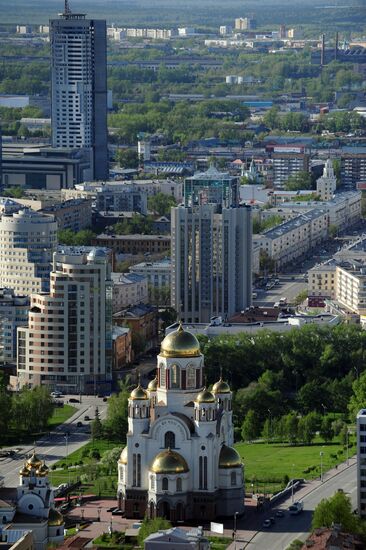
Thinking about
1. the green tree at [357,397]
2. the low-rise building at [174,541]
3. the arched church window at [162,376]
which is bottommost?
the green tree at [357,397]

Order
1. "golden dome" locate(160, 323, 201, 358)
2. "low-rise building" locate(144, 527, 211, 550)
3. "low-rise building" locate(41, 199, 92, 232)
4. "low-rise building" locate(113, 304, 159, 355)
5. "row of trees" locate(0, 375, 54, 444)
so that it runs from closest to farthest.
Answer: "low-rise building" locate(144, 527, 211, 550) → "golden dome" locate(160, 323, 201, 358) → "row of trees" locate(0, 375, 54, 444) → "low-rise building" locate(113, 304, 159, 355) → "low-rise building" locate(41, 199, 92, 232)

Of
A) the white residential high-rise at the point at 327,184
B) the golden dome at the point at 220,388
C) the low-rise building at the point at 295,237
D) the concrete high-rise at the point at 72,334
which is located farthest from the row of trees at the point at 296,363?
the white residential high-rise at the point at 327,184

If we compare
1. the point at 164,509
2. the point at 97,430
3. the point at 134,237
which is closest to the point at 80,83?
the point at 134,237

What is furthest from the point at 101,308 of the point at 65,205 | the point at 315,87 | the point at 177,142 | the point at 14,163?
the point at 315,87

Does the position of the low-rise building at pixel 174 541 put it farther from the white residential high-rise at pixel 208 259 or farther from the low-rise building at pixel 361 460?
the white residential high-rise at pixel 208 259

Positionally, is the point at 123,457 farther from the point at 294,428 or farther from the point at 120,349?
the point at 120,349

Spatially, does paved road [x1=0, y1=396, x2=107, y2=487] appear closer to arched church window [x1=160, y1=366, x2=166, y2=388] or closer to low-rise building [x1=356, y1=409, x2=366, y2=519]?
arched church window [x1=160, y1=366, x2=166, y2=388]

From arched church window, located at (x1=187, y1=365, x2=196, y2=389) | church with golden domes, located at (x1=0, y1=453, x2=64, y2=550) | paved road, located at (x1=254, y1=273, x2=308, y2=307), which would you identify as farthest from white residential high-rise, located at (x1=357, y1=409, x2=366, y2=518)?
paved road, located at (x1=254, y1=273, x2=308, y2=307)
